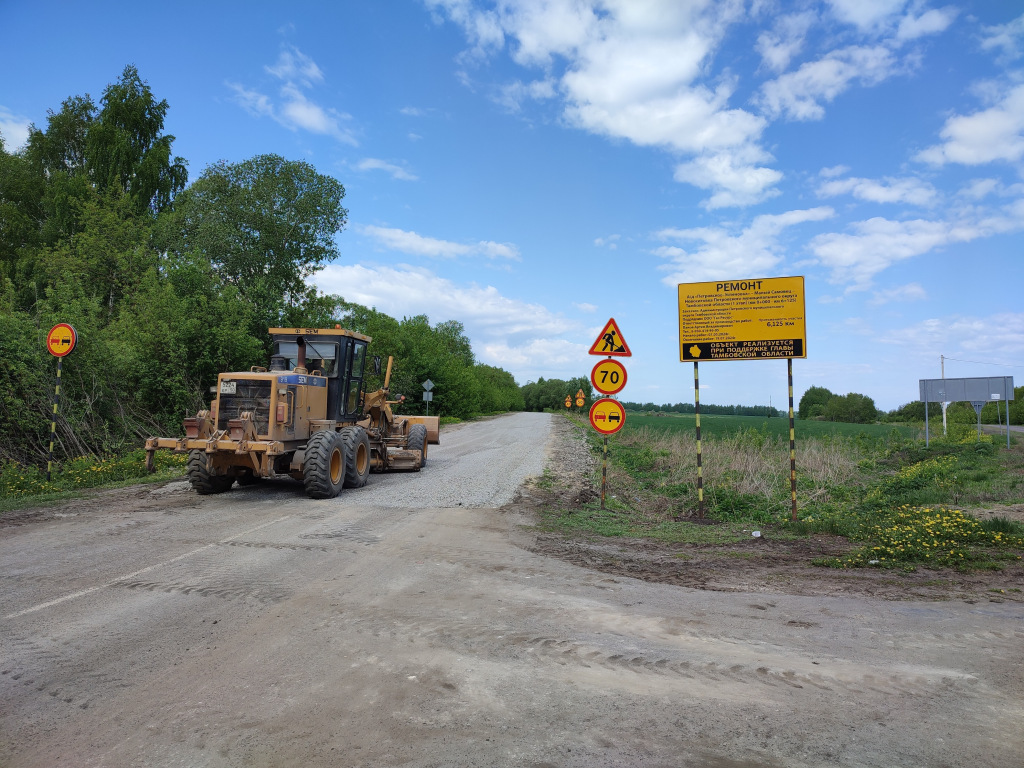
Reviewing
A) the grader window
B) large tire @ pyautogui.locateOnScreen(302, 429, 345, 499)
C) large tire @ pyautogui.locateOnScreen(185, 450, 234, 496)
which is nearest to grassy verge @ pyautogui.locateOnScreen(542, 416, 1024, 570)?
large tire @ pyautogui.locateOnScreen(302, 429, 345, 499)

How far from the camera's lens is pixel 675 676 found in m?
3.83

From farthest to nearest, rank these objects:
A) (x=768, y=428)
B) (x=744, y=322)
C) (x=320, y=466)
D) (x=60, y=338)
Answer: (x=768, y=428)
(x=60, y=338)
(x=320, y=466)
(x=744, y=322)

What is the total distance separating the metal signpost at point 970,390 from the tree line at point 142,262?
2818 centimetres

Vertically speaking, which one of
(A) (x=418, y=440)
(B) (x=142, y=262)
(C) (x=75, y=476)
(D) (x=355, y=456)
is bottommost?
(C) (x=75, y=476)

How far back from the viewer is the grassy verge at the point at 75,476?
10.5 metres

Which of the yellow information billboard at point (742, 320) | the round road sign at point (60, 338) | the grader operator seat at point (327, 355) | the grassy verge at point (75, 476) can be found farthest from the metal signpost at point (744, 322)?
the round road sign at point (60, 338)

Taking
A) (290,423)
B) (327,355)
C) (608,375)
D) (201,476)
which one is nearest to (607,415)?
(608,375)

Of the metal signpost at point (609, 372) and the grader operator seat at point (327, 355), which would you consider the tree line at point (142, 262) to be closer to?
the grader operator seat at point (327, 355)

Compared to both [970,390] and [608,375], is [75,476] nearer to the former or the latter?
[608,375]

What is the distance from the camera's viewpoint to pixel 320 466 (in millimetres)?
10719

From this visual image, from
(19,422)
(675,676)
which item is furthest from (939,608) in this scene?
(19,422)

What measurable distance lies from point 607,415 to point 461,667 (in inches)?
286

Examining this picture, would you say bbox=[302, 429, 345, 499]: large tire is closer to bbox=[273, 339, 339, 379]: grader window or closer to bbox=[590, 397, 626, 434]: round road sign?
bbox=[273, 339, 339, 379]: grader window

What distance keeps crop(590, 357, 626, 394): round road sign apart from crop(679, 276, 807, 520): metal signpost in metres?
1.09
